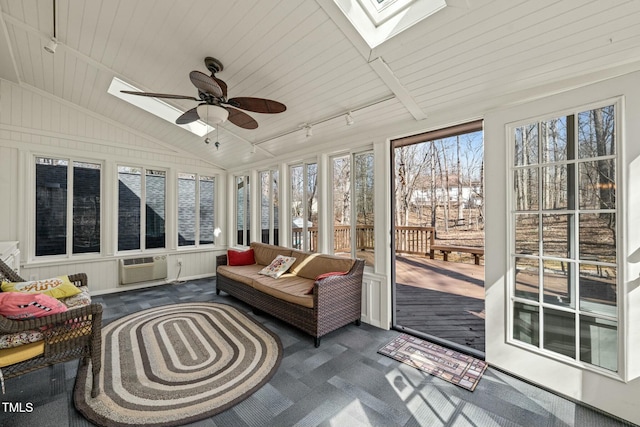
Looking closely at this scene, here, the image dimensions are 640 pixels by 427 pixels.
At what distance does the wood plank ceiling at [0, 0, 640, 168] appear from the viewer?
5.50ft

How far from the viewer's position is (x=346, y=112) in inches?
119

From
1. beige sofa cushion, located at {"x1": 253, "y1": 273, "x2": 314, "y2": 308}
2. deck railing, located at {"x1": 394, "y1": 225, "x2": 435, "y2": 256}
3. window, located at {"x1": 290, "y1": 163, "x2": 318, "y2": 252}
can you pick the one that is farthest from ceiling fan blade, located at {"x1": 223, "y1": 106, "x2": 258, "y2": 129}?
deck railing, located at {"x1": 394, "y1": 225, "x2": 435, "y2": 256}

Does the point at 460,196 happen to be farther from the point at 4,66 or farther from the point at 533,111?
the point at 4,66

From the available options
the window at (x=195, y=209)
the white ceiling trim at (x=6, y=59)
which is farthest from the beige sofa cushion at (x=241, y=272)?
the white ceiling trim at (x=6, y=59)

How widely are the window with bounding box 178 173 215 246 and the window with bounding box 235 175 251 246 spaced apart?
57 cm

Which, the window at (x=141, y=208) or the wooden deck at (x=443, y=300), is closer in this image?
the wooden deck at (x=443, y=300)

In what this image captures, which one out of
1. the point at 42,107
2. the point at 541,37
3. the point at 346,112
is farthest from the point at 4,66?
the point at 541,37

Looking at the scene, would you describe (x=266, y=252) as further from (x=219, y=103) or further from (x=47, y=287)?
(x=219, y=103)

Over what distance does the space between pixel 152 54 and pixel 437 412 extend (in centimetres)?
413

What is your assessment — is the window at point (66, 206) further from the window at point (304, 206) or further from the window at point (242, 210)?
the window at point (304, 206)

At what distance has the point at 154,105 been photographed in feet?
13.8

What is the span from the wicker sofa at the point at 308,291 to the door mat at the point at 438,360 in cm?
61

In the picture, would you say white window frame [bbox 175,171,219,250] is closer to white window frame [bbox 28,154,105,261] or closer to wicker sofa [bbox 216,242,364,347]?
white window frame [bbox 28,154,105,261]

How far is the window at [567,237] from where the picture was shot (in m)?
1.90
